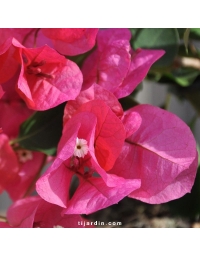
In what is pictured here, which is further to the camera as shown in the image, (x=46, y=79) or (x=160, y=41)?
(x=160, y=41)

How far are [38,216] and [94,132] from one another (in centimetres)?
13

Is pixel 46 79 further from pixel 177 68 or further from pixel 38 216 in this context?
pixel 177 68

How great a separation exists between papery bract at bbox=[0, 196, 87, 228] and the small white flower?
0.07 metres

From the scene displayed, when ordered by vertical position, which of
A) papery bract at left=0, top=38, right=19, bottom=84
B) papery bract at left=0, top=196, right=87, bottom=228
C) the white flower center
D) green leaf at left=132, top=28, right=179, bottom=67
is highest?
papery bract at left=0, top=38, right=19, bottom=84

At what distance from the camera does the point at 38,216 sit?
51 cm

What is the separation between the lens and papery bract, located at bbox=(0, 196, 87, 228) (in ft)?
1.64

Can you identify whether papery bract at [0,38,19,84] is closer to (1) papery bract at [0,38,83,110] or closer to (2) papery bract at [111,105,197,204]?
(1) papery bract at [0,38,83,110]

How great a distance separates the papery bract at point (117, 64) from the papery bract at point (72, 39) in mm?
30

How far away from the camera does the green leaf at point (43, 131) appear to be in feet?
1.92

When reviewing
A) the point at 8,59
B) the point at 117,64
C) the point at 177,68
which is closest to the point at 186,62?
the point at 177,68

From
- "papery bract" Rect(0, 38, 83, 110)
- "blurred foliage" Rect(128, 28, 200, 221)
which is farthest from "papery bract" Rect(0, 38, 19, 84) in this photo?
"blurred foliage" Rect(128, 28, 200, 221)

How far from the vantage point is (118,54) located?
1.71 feet

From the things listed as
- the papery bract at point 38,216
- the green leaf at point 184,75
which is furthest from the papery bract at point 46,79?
the green leaf at point 184,75
